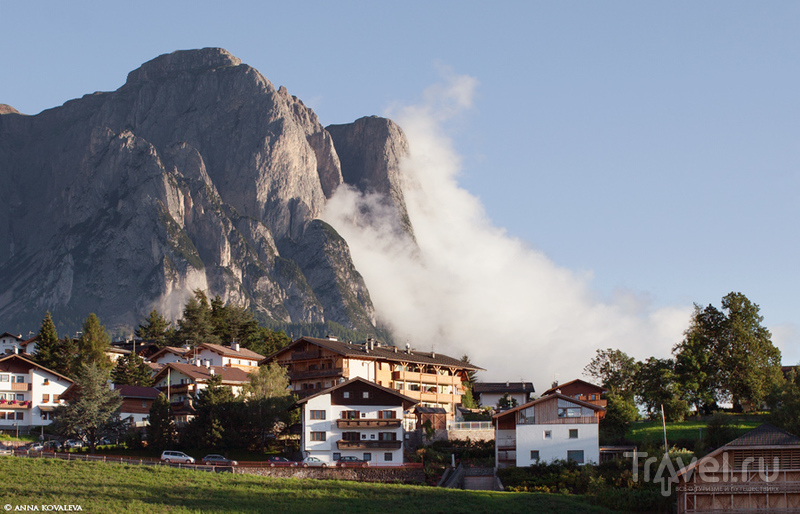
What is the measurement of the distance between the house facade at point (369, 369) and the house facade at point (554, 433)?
64.4 ft

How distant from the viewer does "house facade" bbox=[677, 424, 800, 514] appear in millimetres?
51875

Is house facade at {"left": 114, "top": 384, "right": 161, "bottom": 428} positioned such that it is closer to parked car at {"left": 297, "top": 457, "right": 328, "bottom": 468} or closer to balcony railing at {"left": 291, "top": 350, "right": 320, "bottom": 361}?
balcony railing at {"left": 291, "top": 350, "right": 320, "bottom": 361}

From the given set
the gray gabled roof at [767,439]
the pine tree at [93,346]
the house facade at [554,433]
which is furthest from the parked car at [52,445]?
the gray gabled roof at [767,439]

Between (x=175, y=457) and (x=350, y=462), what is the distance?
12.7 meters

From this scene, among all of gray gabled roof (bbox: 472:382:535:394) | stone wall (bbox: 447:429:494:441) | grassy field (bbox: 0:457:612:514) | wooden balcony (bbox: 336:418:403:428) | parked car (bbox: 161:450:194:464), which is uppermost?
gray gabled roof (bbox: 472:382:535:394)

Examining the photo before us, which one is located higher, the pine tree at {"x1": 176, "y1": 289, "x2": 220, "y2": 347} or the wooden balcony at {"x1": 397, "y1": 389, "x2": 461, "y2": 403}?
the pine tree at {"x1": 176, "y1": 289, "x2": 220, "y2": 347}

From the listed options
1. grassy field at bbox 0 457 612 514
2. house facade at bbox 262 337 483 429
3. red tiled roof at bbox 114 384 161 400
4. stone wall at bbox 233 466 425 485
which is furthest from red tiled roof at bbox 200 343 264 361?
stone wall at bbox 233 466 425 485

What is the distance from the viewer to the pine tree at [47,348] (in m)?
99.8

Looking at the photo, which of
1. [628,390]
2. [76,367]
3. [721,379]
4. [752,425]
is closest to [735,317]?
[721,379]

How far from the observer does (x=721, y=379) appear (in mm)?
88250

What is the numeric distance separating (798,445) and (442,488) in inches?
863

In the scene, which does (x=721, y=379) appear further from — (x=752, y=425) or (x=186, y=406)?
(x=186, y=406)

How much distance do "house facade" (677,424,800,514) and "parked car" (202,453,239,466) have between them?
2988 centimetres

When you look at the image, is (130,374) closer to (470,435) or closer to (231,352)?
(231,352)
